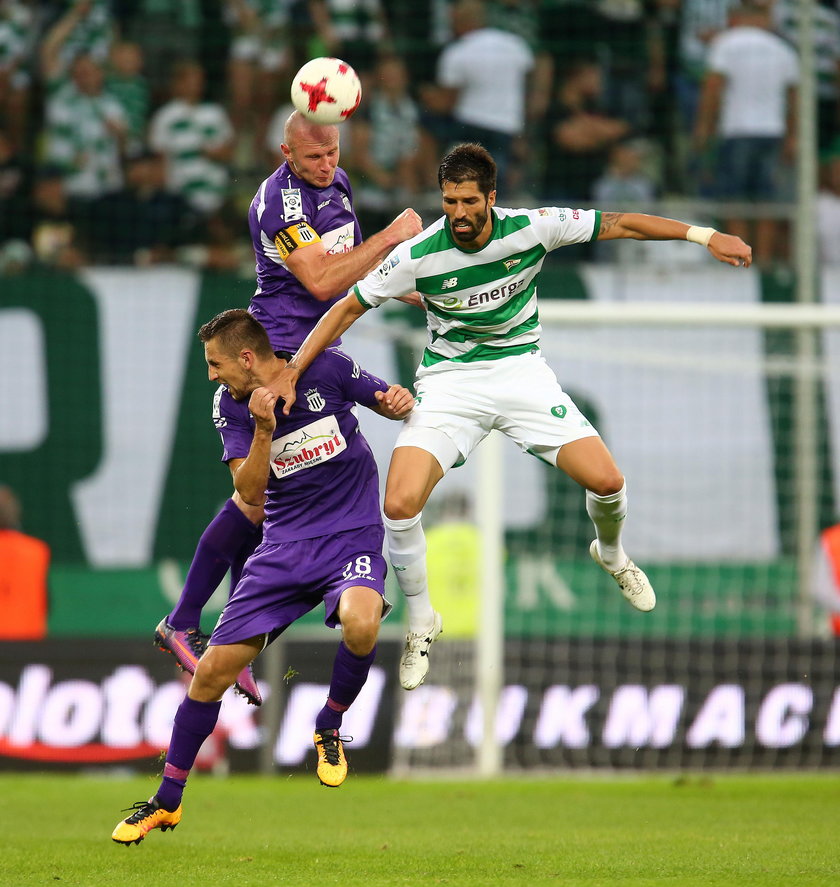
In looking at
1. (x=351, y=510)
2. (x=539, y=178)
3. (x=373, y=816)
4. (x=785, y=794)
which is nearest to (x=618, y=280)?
(x=539, y=178)

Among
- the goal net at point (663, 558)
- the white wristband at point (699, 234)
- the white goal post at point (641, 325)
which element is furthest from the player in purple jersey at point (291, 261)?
the goal net at point (663, 558)

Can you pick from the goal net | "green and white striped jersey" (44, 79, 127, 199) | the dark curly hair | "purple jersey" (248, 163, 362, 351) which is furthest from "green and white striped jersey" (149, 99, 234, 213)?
the dark curly hair

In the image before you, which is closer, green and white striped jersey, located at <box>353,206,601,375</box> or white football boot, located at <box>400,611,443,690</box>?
green and white striped jersey, located at <box>353,206,601,375</box>

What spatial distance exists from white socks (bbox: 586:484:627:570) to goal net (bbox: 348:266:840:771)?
3951 mm

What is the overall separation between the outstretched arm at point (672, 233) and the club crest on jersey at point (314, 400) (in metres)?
1.57

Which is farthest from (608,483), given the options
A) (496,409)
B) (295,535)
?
(295,535)

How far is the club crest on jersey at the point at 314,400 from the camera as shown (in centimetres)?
744

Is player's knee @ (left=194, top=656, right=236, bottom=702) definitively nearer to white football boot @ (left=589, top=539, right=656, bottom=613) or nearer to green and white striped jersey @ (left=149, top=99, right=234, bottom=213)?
white football boot @ (left=589, top=539, right=656, bottom=613)

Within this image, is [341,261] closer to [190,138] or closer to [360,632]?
[360,632]

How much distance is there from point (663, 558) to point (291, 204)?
7.59 metres

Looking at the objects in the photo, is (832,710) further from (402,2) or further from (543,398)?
(402,2)

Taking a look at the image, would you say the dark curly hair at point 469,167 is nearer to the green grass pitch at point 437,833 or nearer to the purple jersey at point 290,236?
the purple jersey at point 290,236

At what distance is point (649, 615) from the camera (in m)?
14.4

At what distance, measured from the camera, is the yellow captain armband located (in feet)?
24.0
